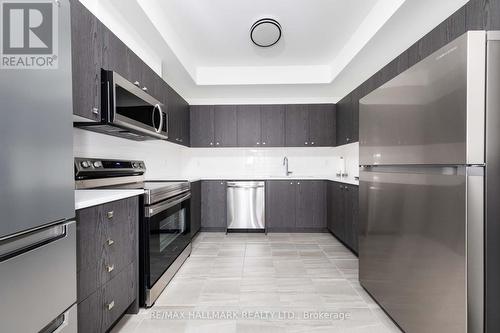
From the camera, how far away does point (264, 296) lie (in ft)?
7.08

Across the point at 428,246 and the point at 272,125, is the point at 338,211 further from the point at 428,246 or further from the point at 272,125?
the point at 428,246

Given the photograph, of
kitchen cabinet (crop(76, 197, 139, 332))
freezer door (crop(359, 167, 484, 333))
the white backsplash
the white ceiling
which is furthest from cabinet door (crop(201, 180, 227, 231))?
freezer door (crop(359, 167, 484, 333))

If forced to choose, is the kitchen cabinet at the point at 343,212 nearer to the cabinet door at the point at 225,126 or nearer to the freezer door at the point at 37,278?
the cabinet door at the point at 225,126

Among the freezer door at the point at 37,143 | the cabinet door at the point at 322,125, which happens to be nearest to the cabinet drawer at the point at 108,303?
the freezer door at the point at 37,143

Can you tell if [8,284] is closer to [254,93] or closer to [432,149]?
[432,149]

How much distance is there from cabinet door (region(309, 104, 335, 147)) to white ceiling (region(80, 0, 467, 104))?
0.94 feet

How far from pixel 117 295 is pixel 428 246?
1826 mm

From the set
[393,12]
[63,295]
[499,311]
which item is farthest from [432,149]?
[63,295]

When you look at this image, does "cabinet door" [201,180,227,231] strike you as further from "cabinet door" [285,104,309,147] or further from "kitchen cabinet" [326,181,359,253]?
"kitchen cabinet" [326,181,359,253]

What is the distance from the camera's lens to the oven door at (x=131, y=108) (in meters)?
1.81

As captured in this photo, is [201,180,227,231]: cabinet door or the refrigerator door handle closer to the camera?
the refrigerator door handle

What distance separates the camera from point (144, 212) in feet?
6.40

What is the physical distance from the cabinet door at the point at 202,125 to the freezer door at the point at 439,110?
10.4ft

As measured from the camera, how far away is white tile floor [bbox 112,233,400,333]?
1784mm
